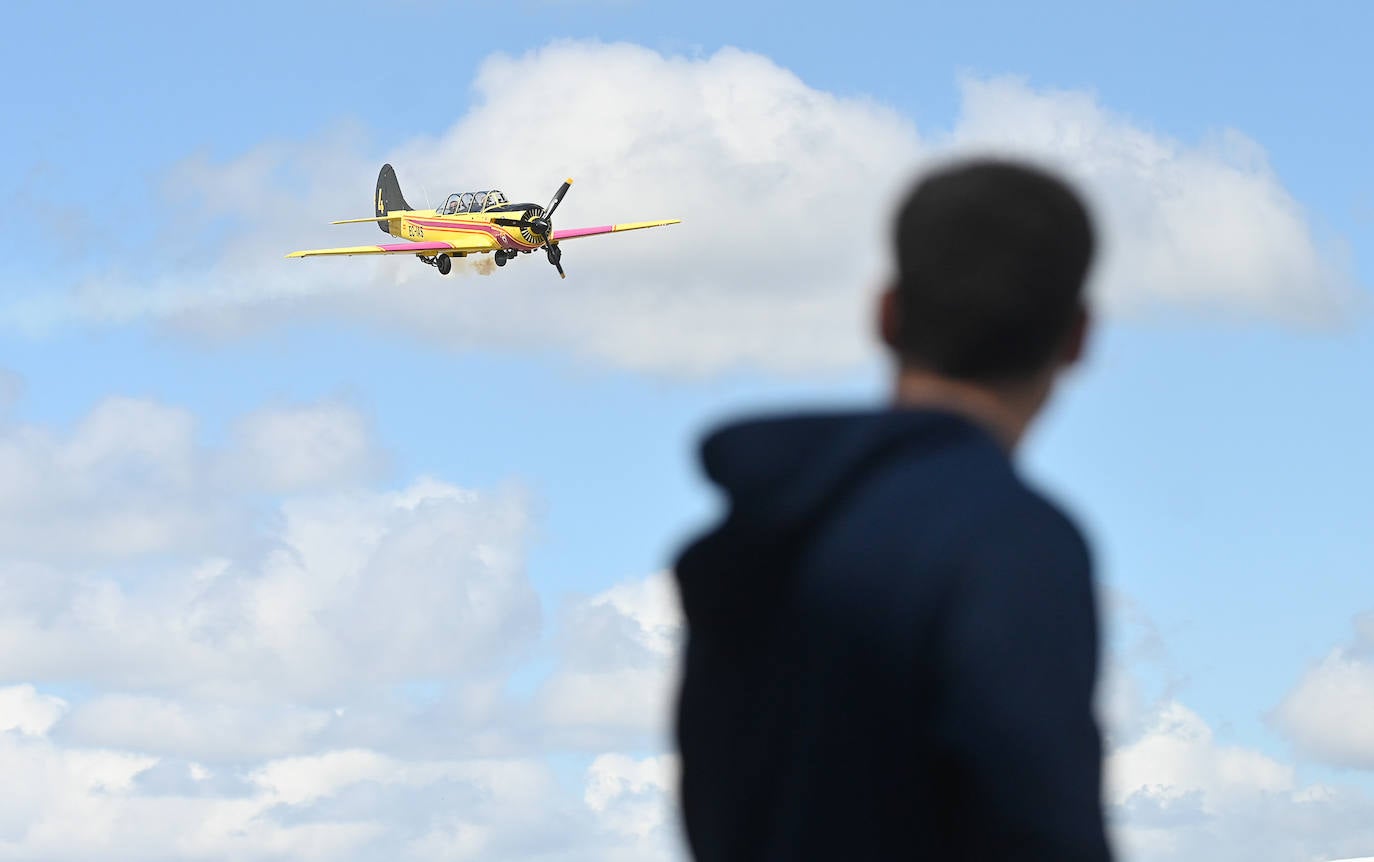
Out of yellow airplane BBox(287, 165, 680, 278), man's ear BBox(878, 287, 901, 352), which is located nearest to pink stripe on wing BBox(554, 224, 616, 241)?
yellow airplane BBox(287, 165, 680, 278)

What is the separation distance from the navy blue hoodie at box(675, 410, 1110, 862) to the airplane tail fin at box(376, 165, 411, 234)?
77.1 metres

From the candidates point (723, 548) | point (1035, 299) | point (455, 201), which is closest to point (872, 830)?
point (723, 548)

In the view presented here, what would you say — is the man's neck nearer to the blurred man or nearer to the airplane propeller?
the blurred man

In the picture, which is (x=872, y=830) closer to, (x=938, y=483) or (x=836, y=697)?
(x=836, y=697)

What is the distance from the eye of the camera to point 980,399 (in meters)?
2.67

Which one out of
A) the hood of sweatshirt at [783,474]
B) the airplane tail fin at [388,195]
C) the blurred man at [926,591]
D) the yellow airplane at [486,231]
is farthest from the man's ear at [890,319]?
the airplane tail fin at [388,195]

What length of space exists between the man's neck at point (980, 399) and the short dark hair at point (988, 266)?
0.6 inches

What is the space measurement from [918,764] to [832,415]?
52 cm

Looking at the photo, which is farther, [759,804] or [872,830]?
[759,804]

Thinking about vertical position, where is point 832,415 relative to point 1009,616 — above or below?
above

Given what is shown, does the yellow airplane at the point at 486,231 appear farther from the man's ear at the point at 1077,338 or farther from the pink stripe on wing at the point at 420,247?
the man's ear at the point at 1077,338

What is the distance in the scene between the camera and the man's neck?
266 centimetres

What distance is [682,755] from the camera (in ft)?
9.84

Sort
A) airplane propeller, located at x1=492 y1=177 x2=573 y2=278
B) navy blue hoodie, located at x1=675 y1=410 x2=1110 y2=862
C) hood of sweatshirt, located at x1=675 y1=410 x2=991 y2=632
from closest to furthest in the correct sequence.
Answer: navy blue hoodie, located at x1=675 y1=410 x2=1110 y2=862 < hood of sweatshirt, located at x1=675 y1=410 x2=991 y2=632 < airplane propeller, located at x1=492 y1=177 x2=573 y2=278
